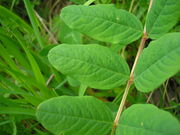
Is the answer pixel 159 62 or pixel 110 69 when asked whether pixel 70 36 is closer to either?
pixel 110 69

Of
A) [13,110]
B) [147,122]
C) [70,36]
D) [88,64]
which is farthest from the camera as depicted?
[70,36]

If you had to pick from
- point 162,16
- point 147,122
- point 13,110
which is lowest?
point 13,110

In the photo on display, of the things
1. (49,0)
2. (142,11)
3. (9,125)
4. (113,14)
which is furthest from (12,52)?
(49,0)

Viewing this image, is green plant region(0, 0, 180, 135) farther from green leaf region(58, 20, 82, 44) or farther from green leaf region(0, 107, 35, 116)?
green leaf region(58, 20, 82, 44)

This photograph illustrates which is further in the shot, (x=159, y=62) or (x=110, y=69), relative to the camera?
(x=110, y=69)

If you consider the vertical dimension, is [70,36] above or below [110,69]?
below

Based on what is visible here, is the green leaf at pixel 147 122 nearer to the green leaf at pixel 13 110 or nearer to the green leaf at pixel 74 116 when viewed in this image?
the green leaf at pixel 74 116

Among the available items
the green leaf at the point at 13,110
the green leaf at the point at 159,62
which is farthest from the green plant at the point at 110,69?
the green leaf at the point at 13,110

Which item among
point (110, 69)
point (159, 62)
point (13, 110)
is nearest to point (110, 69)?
point (110, 69)
